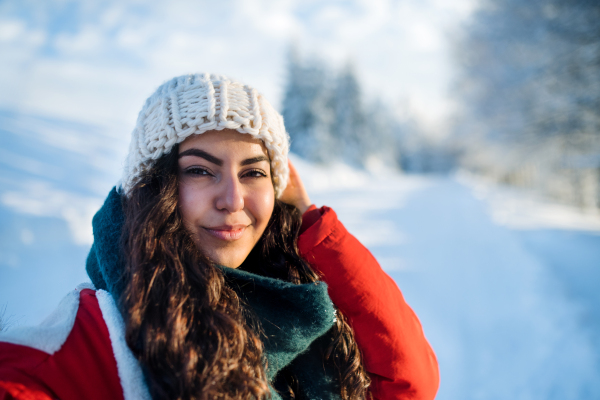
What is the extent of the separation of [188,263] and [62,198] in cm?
623

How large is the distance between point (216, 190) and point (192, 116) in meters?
0.32

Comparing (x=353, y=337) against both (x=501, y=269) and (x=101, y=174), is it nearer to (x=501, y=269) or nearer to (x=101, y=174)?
(x=501, y=269)

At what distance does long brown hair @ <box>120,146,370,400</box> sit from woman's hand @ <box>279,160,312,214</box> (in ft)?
2.44

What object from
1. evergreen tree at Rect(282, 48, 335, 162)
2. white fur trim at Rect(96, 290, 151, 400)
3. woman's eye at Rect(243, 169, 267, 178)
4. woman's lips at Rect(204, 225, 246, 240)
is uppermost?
evergreen tree at Rect(282, 48, 335, 162)

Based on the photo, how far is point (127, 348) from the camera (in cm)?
104

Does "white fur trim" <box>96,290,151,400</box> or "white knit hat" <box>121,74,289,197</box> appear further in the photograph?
"white knit hat" <box>121,74,289,197</box>

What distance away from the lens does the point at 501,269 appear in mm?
5793

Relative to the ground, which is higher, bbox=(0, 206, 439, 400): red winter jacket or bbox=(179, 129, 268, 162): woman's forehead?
bbox=(179, 129, 268, 162): woman's forehead

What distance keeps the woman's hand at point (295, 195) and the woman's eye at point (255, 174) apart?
450mm

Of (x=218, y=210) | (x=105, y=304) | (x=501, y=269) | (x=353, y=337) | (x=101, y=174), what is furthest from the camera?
(x=101, y=174)

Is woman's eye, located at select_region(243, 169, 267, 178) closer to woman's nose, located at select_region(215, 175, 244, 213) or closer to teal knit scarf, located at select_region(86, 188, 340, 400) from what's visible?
woman's nose, located at select_region(215, 175, 244, 213)

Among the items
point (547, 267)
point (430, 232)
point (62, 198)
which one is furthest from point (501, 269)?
point (62, 198)

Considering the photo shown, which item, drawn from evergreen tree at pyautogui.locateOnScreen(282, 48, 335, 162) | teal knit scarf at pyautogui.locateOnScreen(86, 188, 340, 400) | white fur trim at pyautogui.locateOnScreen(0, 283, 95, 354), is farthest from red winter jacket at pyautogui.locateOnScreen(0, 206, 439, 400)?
evergreen tree at pyautogui.locateOnScreen(282, 48, 335, 162)

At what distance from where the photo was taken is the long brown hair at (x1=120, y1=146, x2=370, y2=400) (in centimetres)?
102
